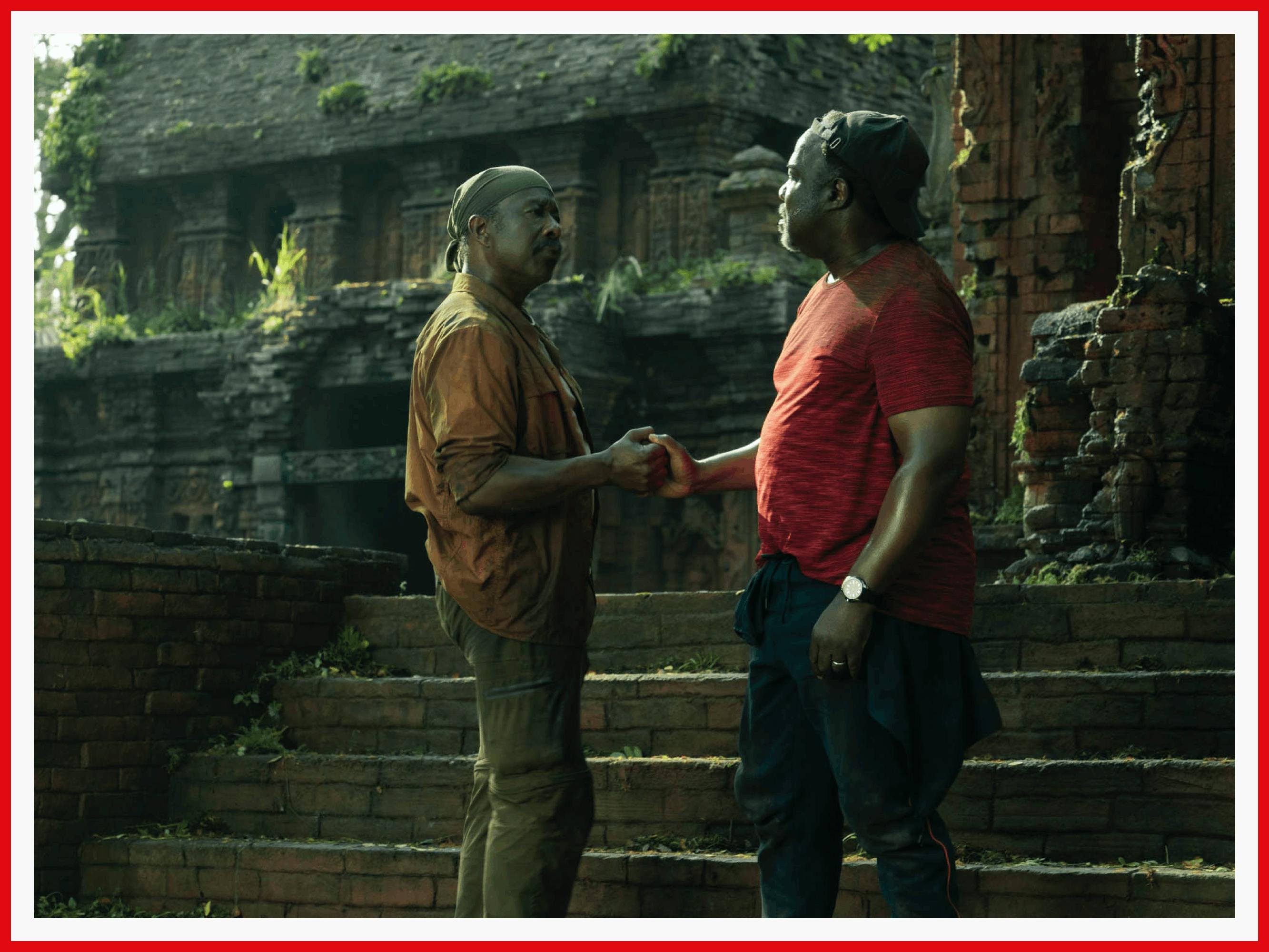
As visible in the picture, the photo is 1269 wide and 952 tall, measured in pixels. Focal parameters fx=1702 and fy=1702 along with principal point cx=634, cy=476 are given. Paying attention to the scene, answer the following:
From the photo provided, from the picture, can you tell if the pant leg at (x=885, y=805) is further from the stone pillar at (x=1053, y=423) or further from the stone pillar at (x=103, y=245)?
the stone pillar at (x=103, y=245)

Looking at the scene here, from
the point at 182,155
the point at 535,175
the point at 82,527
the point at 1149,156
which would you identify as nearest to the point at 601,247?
the point at 182,155

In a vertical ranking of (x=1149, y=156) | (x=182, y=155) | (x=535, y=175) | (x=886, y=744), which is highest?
(x=182, y=155)

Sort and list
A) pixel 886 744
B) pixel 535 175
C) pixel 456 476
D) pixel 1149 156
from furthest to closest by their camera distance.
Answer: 1. pixel 1149 156
2. pixel 535 175
3. pixel 456 476
4. pixel 886 744

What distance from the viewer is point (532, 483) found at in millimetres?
4410

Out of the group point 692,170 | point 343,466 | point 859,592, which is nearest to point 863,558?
point 859,592

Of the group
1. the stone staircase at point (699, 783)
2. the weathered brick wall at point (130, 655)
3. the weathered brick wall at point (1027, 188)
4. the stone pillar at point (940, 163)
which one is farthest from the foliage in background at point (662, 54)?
the stone staircase at point (699, 783)

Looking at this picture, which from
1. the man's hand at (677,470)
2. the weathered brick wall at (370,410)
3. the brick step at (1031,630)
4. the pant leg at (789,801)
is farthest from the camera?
the weathered brick wall at (370,410)

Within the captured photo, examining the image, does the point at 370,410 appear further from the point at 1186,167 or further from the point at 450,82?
the point at 1186,167

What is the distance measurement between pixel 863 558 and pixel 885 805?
572 mm

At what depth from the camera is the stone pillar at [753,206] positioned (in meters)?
17.9

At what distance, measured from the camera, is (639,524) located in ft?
61.9

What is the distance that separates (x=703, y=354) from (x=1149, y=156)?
932 cm

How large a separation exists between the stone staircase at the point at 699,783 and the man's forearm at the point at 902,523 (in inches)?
68.8

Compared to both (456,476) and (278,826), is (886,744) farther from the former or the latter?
(278,826)
